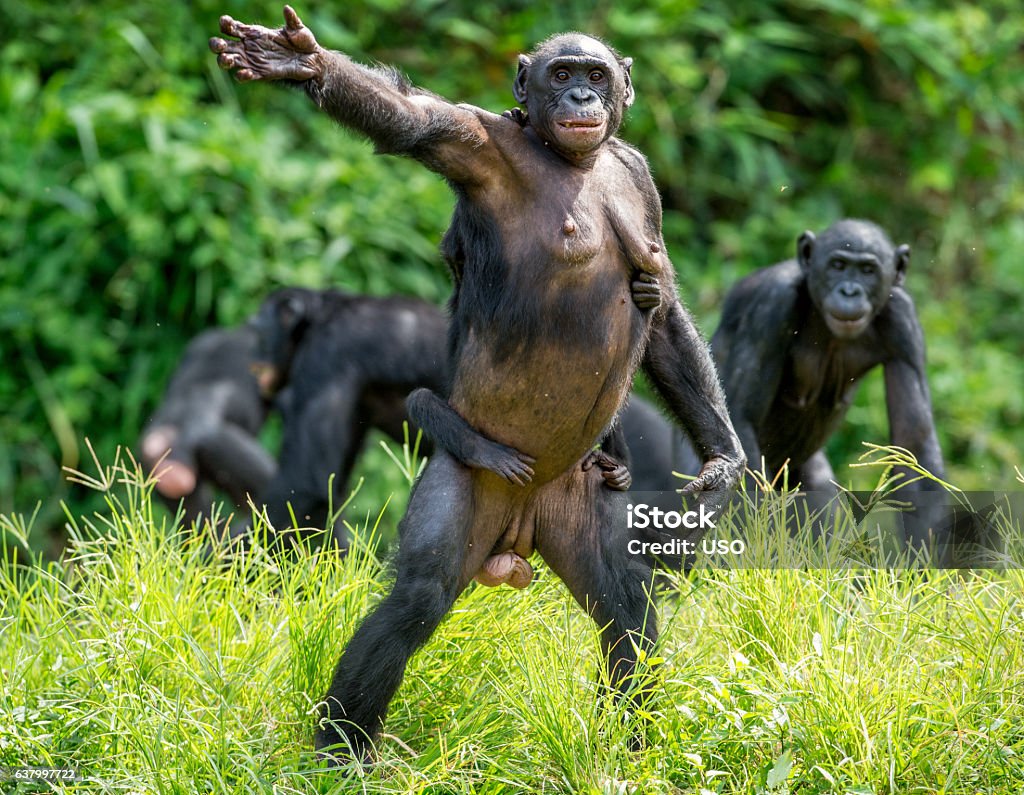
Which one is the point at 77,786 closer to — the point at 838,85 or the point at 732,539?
the point at 732,539

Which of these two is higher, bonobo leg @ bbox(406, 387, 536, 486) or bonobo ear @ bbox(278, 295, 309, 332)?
bonobo leg @ bbox(406, 387, 536, 486)

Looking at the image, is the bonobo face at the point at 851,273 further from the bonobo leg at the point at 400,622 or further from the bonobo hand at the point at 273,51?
the bonobo hand at the point at 273,51

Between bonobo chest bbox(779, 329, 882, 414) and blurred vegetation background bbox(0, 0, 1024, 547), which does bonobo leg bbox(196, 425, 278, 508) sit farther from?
bonobo chest bbox(779, 329, 882, 414)

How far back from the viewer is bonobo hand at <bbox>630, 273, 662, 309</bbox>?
4.68 meters

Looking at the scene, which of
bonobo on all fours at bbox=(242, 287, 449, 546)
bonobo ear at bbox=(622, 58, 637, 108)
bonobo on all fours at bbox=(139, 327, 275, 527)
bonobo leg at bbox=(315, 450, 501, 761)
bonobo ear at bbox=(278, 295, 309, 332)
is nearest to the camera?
bonobo leg at bbox=(315, 450, 501, 761)

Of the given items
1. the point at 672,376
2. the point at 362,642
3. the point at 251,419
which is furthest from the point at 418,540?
the point at 251,419

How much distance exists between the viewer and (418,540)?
4.45m

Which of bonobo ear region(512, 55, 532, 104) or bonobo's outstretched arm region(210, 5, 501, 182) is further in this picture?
bonobo ear region(512, 55, 532, 104)

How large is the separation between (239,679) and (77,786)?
66 cm

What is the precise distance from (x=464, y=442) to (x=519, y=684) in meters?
0.80

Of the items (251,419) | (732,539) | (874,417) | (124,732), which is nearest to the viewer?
(124,732)

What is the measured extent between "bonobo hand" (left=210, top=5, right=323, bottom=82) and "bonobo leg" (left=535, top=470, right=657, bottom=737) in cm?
159

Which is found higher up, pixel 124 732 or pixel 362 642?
pixel 362 642

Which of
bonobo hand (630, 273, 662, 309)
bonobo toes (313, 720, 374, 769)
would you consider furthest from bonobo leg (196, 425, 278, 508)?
bonobo hand (630, 273, 662, 309)
